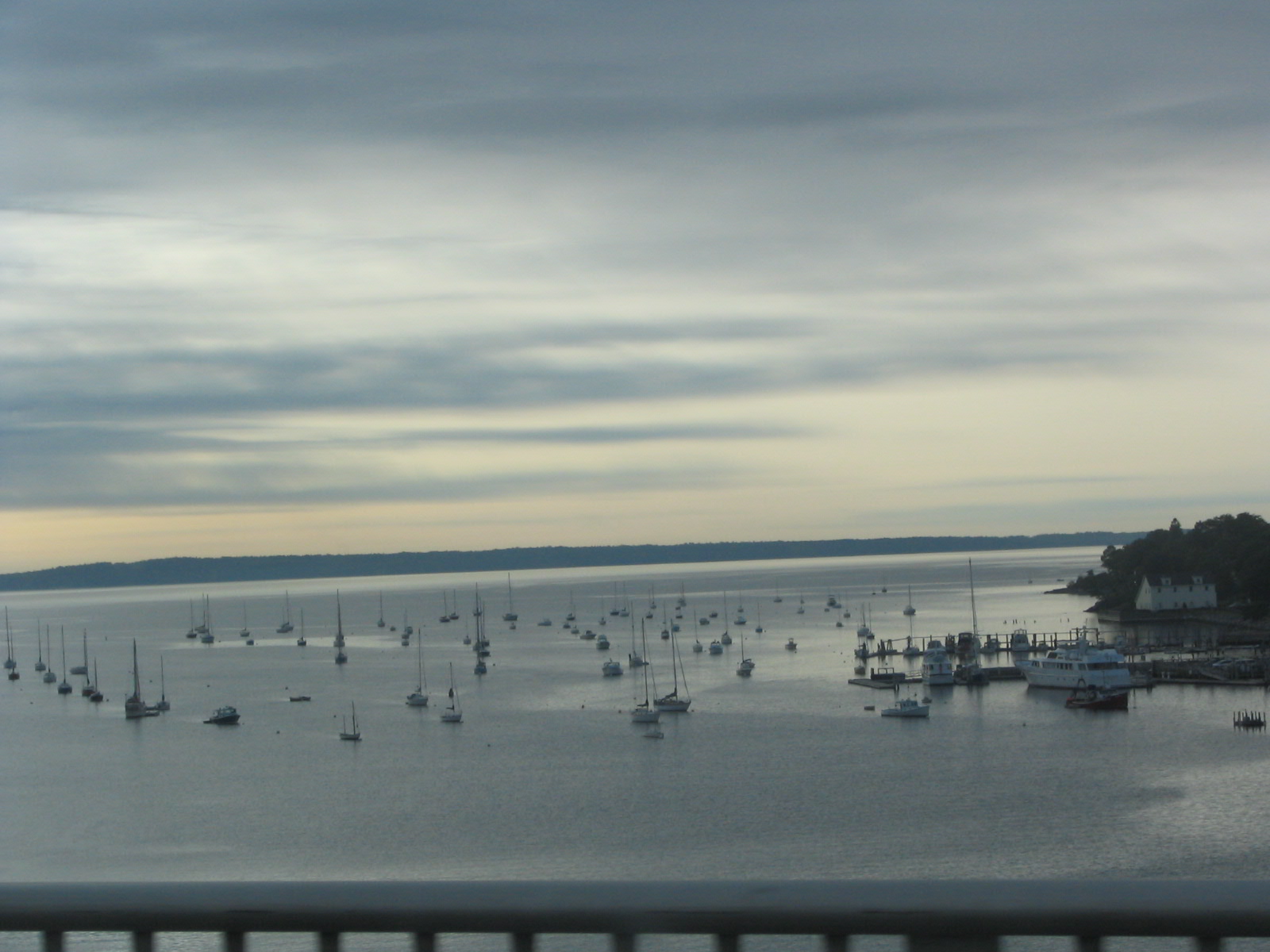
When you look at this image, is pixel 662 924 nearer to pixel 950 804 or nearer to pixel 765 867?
pixel 765 867

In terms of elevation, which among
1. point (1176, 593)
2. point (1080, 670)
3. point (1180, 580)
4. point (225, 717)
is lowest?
point (225, 717)

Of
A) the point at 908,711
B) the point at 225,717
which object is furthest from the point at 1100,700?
the point at 225,717

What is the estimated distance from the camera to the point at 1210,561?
83500 mm

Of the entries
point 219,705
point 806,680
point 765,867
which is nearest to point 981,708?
point 806,680

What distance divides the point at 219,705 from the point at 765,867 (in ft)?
133

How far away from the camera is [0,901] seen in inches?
93.7

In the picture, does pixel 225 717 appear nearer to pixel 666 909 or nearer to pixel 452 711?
pixel 452 711

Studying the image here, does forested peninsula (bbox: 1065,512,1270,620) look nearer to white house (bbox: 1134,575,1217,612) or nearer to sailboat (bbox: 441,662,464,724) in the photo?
white house (bbox: 1134,575,1217,612)

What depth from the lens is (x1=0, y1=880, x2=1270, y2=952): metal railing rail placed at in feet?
7.11

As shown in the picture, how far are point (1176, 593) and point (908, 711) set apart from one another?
4407cm

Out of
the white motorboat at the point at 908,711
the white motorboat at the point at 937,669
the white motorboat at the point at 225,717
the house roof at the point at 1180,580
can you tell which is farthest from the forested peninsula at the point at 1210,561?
the white motorboat at the point at 225,717

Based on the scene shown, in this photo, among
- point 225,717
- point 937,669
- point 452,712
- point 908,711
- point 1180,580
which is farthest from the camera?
point 1180,580

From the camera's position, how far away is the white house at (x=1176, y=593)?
Answer: 3204 inches

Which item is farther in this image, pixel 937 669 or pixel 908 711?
pixel 937 669
